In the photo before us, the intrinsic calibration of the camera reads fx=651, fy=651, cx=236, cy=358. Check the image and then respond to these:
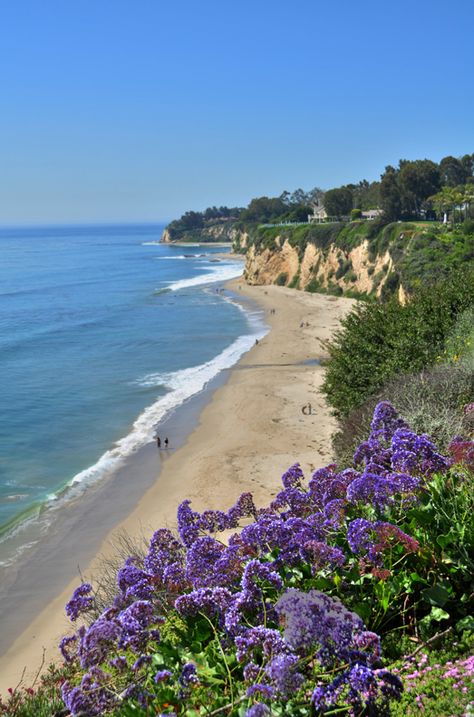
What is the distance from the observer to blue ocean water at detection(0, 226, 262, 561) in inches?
887

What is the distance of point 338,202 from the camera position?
9194 cm

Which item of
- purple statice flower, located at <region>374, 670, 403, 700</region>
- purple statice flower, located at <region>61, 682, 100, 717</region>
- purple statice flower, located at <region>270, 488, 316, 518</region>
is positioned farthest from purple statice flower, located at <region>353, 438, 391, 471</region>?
purple statice flower, located at <region>61, 682, 100, 717</region>

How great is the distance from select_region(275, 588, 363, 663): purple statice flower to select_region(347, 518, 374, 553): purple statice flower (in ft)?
4.01

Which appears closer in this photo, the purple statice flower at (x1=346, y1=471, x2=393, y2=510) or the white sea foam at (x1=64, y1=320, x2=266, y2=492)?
the purple statice flower at (x1=346, y1=471, x2=393, y2=510)

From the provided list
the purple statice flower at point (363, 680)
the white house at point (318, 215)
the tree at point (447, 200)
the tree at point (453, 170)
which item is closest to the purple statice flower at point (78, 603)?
the purple statice flower at point (363, 680)

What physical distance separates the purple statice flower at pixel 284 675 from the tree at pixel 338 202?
91976mm

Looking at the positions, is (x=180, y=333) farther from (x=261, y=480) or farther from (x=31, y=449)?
(x=261, y=480)

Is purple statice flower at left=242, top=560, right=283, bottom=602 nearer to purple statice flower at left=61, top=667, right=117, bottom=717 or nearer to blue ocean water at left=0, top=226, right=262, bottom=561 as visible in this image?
purple statice flower at left=61, top=667, right=117, bottom=717

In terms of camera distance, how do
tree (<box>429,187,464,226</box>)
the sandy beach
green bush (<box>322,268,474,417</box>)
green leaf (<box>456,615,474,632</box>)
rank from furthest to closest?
tree (<box>429,187,464,226</box>), green bush (<box>322,268,474,417</box>), the sandy beach, green leaf (<box>456,615,474,632</box>)

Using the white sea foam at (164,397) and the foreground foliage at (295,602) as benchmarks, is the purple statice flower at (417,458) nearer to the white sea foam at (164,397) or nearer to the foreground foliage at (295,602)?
the foreground foliage at (295,602)

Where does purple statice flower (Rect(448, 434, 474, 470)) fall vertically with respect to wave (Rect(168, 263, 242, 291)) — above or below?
above

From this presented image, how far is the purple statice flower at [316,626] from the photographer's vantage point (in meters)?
3.75

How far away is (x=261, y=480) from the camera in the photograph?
62.4ft

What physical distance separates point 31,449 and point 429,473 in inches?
801
